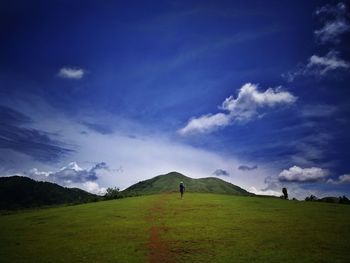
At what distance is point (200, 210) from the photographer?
4138 centimetres

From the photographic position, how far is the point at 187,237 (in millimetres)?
26562

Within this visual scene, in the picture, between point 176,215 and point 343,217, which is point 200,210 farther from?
point 343,217

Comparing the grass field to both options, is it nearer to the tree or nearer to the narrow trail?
the narrow trail

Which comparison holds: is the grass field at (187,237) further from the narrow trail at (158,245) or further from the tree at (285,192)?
the tree at (285,192)

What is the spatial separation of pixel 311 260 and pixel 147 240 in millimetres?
13354

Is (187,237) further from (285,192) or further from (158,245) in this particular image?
(285,192)

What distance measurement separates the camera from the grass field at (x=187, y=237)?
70.6ft

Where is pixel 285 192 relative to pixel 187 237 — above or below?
above

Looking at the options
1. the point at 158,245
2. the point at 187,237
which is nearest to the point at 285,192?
the point at 187,237

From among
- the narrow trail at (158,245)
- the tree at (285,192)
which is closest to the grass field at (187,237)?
the narrow trail at (158,245)

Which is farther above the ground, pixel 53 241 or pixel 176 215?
pixel 176 215

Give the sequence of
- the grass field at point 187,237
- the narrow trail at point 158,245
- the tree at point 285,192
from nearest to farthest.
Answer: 1. the narrow trail at point 158,245
2. the grass field at point 187,237
3. the tree at point 285,192

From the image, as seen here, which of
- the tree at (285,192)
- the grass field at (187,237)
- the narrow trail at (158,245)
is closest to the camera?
the narrow trail at (158,245)

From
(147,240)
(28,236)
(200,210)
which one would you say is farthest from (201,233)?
(28,236)
